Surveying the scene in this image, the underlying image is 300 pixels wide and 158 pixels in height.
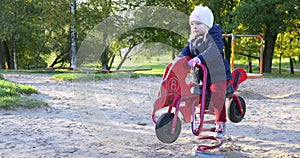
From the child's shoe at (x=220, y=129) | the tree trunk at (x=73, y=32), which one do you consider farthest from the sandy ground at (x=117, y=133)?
the tree trunk at (x=73, y=32)

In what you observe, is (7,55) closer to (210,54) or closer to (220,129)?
(220,129)

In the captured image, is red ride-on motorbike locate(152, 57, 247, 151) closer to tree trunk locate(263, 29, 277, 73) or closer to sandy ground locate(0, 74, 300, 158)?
sandy ground locate(0, 74, 300, 158)

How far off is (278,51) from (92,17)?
11145mm

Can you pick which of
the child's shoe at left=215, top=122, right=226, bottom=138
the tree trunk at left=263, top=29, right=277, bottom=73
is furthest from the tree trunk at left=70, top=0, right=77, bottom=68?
the child's shoe at left=215, top=122, right=226, bottom=138

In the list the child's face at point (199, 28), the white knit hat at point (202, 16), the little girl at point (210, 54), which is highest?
the white knit hat at point (202, 16)

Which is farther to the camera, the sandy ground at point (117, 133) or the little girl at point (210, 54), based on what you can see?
the sandy ground at point (117, 133)

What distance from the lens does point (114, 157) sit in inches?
119

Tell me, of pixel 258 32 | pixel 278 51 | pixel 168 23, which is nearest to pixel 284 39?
pixel 278 51

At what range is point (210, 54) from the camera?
117 inches

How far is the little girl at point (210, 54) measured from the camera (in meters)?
3.01

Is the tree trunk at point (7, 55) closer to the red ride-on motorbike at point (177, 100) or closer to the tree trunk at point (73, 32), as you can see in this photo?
the tree trunk at point (73, 32)

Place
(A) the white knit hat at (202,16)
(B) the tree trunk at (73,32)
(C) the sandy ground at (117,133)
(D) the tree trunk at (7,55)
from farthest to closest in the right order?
(D) the tree trunk at (7,55) → (B) the tree trunk at (73,32) → (C) the sandy ground at (117,133) → (A) the white knit hat at (202,16)

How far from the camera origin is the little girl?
3.01 m

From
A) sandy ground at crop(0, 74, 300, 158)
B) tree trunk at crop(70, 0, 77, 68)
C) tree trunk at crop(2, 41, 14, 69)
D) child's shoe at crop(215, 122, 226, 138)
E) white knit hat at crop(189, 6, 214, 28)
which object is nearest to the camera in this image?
white knit hat at crop(189, 6, 214, 28)
